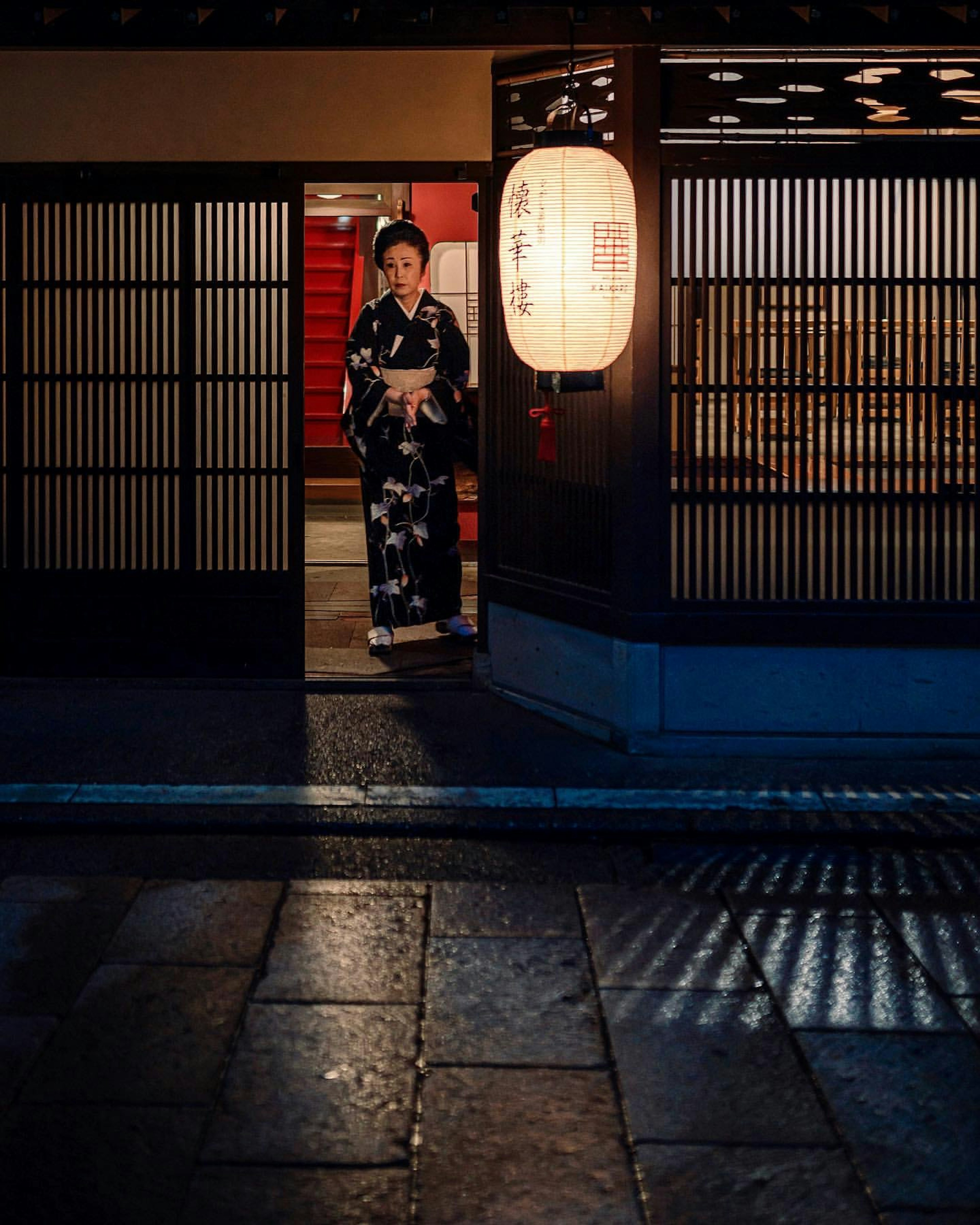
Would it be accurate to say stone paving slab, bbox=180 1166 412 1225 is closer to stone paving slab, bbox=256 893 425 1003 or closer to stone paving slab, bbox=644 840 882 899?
stone paving slab, bbox=256 893 425 1003

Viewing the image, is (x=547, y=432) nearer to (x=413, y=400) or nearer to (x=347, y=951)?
(x=413, y=400)

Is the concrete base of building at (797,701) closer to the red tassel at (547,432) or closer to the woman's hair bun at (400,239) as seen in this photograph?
the red tassel at (547,432)

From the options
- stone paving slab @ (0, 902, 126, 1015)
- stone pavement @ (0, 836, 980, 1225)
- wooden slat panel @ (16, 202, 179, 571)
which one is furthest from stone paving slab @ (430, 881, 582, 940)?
wooden slat panel @ (16, 202, 179, 571)

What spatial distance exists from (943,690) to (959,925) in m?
2.82

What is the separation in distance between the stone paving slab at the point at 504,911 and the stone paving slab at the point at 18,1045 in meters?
1.67

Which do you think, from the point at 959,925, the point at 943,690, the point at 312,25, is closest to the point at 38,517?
the point at 312,25

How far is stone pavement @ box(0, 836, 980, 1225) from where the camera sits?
4.39m

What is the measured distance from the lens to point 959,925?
666 centimetres

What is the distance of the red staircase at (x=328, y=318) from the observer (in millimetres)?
19172

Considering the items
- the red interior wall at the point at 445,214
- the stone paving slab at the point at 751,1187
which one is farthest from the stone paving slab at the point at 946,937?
the red interior wall at the point at 445,214

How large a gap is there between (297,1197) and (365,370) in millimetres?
7983

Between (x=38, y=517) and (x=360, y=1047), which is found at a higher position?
(x=38, y=517)

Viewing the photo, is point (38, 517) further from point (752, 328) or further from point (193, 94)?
point (752, 328)

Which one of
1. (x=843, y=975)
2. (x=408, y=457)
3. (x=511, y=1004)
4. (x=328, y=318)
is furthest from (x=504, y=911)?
(x=328, y=318)
